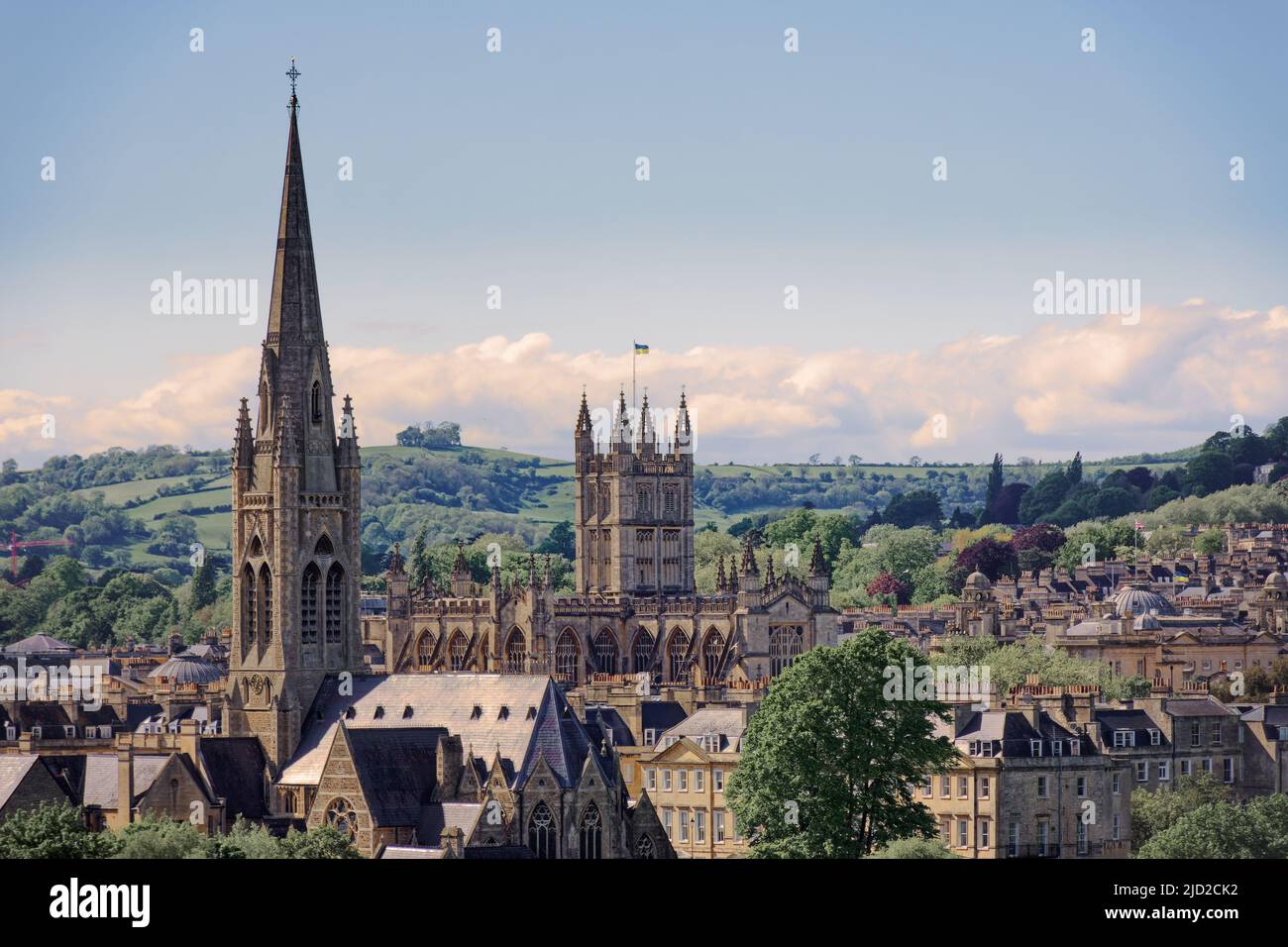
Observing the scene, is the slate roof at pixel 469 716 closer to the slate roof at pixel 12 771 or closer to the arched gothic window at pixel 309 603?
the arched gothic window at pixel 309 603

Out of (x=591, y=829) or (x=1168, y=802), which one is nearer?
(x=591, y=829)

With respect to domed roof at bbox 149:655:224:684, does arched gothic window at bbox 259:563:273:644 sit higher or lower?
higher

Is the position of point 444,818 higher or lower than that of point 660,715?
lower

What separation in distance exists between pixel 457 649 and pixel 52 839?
8391 centimetres

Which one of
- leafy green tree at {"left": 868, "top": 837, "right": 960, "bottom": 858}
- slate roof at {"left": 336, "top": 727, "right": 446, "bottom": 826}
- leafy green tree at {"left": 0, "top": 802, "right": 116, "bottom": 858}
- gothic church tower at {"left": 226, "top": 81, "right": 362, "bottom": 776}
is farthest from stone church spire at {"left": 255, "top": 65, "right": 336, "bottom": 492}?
leafy green tree at {"left": 0, "top": 802, "right": 116, "bottom": 858}

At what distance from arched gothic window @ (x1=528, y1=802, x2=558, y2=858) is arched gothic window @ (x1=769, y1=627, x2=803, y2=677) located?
59.1 meters

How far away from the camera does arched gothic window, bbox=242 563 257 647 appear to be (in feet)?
396

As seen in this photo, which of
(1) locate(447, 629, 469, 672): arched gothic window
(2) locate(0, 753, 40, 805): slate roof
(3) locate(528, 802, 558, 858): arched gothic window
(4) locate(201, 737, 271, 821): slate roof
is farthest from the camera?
(1) locate(447, 629, 469, 672): arched gothic window

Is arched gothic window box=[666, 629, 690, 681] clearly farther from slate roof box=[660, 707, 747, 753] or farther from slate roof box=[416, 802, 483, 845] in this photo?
slate roof box=[416, 802, 483, 845]

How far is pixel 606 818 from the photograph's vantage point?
106 metres

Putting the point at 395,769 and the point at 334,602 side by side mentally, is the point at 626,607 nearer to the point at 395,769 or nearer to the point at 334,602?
the point at 334,602

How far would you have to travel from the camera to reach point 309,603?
120m

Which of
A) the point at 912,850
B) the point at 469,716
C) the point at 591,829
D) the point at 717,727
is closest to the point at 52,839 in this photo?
the point at 912,850
